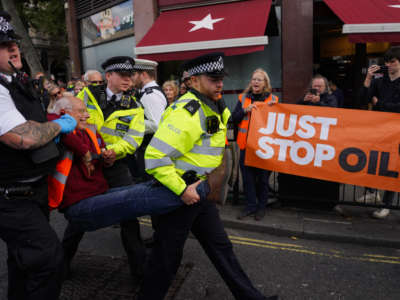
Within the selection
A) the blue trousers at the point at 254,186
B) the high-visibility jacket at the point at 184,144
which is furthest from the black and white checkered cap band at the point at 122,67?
the blue trousers at the point at 254,186

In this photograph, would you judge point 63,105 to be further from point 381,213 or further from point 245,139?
point 381,213

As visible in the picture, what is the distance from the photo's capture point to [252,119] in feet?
15.3

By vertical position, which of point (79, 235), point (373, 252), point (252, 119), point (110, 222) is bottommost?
point (373, 252)

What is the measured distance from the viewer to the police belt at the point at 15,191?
78.7 inches

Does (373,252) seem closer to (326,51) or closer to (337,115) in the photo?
(337,115)

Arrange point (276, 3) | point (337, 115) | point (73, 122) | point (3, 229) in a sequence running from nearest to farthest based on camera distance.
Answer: point (3, 229) → point (73, 122) → point (337, 115) → point (276, 3)

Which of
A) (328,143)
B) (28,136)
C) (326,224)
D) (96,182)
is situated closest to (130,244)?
(96,182)

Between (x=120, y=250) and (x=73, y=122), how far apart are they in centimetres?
210

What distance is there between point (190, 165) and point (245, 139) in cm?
265

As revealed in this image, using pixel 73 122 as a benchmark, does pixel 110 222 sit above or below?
below

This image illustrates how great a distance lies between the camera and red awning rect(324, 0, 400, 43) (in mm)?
6809

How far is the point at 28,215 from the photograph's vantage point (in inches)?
81.5

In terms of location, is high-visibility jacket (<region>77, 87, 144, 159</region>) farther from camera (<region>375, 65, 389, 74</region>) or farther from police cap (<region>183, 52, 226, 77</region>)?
camera (<region>375, 65, 389, 74</region>)

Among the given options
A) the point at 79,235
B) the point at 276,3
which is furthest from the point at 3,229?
the point at 276,3
